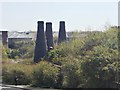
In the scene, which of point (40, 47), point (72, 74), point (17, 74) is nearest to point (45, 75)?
point (72, 74)

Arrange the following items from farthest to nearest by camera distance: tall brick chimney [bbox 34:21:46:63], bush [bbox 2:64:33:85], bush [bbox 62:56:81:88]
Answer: tall brick chimney [bbox 34:21:46:63]
bush [bbox 2:64:33:85]
bush [bbox 62:56:81:88]

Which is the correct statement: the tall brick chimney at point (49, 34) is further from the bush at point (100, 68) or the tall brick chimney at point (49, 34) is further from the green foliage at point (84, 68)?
the bush at point (100, 68)

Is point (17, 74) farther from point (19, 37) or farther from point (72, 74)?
point (19, 37)

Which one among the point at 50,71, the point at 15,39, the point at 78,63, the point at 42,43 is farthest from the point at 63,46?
the point at 15,39

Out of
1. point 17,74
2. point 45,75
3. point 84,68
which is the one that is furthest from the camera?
point 17,74

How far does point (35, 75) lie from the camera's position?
32250mm

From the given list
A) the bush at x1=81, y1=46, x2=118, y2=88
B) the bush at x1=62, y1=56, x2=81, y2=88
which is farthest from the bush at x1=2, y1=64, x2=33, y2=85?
the bush at x1=81, y1=46, x2=118, y2=88

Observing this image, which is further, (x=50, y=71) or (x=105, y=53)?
(x=50, y=71)

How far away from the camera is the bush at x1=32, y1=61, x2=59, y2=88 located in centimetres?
3081

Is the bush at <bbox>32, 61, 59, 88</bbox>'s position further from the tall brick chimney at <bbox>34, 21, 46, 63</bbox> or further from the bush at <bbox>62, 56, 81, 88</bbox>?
the tall brick chimney at <bbox>34, 21, 46, 63</bbox>

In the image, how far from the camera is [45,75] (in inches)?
1227

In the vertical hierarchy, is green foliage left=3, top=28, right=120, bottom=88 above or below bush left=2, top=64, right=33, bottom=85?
above

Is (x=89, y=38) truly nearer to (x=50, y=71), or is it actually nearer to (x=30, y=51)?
(x=50, y=71)

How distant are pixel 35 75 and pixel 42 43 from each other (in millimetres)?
10060
